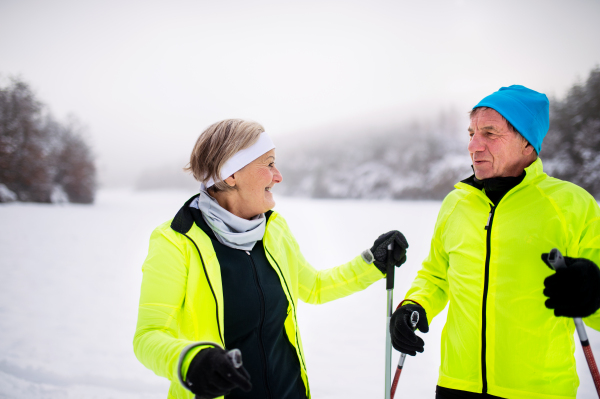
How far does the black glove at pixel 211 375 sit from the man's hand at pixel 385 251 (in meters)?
0.90

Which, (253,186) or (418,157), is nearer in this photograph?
(253,186)

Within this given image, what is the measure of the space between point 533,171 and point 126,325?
453 cm

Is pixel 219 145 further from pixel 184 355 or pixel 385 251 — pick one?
pixel 385 251

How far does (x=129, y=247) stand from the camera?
789cm

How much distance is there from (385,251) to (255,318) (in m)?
0.73

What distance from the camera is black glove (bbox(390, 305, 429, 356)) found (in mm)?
1317

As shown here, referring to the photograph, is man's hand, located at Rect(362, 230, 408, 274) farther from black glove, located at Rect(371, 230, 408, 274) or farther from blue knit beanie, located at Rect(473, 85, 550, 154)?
blue knit beanie, located at Rect(473, 85, 550, 154)

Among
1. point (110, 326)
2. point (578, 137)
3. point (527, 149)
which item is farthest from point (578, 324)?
point (578, 137)

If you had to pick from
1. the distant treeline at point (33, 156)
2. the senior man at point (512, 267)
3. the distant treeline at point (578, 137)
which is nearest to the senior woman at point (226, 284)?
the senior man at point (512, 267)

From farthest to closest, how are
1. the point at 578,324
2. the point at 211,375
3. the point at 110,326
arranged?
the point at 110,326 < the point at 578,324 < the point at 211,375

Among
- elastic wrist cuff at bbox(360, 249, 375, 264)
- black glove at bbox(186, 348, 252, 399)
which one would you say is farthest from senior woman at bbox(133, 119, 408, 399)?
elastic wrist cuff at bbox(360, 249, 375, 264)

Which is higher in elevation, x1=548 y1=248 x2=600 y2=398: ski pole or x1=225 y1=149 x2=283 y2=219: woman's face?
x1=225 y1=149 x2=283 y2=219: woman's face

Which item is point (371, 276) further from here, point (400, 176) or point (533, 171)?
point (400, 176)

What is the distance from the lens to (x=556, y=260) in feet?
2.98
